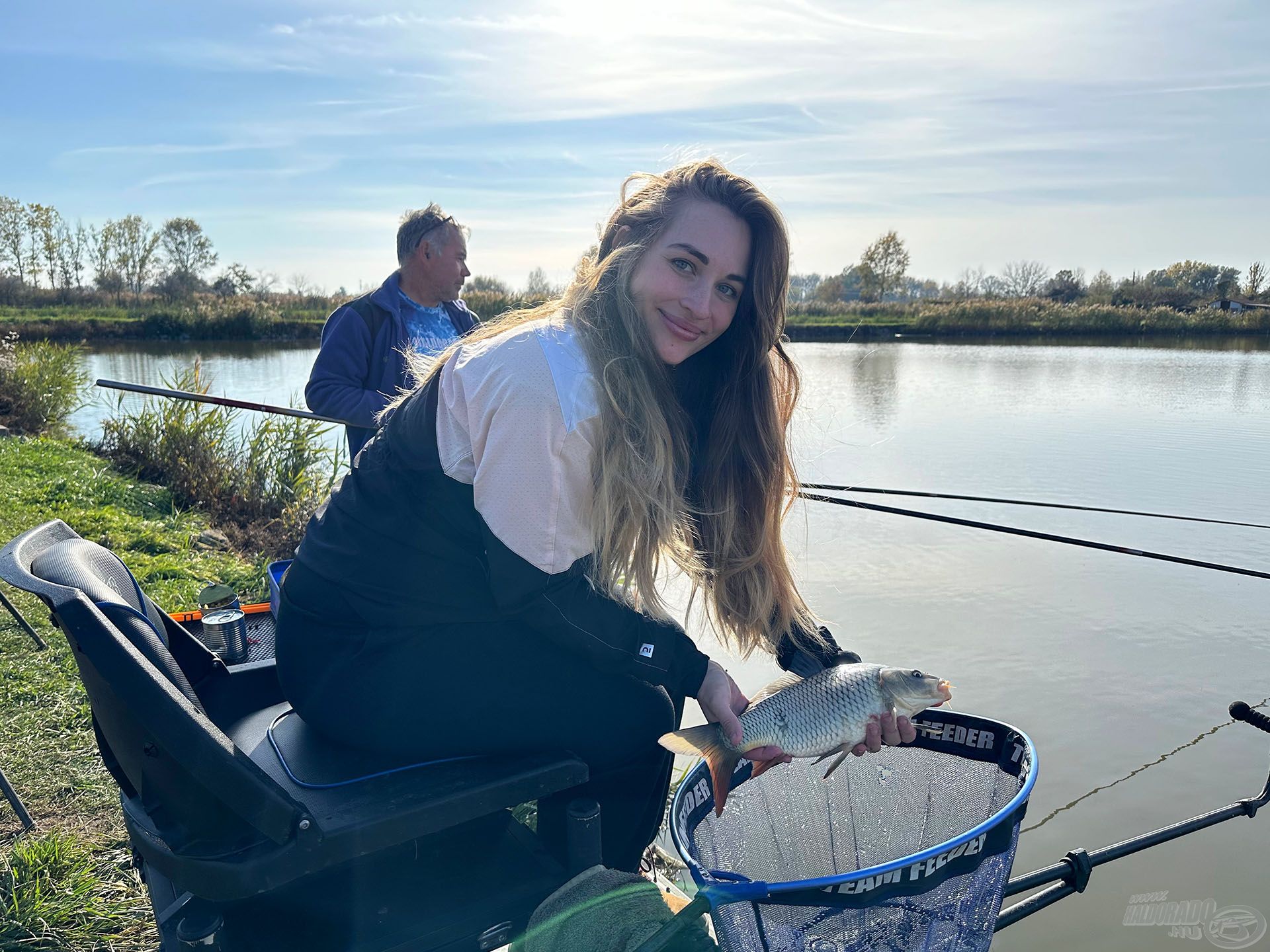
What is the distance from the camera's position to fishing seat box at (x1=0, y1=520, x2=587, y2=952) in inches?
49.3

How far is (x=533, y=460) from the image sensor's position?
1.56 meters

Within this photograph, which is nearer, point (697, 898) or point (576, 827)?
point (697, 898)

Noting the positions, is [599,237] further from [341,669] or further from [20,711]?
[20,711]

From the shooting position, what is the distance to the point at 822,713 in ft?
5.30

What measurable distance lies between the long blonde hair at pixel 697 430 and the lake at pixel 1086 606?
0.41 meters

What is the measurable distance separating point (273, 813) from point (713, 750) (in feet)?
2.51

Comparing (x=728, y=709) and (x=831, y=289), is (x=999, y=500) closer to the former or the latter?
(x=728, y=709)

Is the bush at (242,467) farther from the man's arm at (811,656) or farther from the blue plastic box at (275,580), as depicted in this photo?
the man's arm at (811,656)

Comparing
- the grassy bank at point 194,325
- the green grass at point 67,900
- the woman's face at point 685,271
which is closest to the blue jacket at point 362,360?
the green grass at point 67,900

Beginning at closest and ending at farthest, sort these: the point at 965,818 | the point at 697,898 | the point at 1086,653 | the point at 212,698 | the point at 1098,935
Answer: the point at 697,898
the point at 965,818
the point at 212,698
the point at 1098,935
the point at 1086,653

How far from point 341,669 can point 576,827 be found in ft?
1.71

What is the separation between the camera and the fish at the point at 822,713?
1612mm

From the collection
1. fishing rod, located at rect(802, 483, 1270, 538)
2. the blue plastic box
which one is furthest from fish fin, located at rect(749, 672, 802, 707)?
the blue plastic box

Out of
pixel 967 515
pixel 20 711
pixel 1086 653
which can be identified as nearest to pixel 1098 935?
pixel 1086 653
